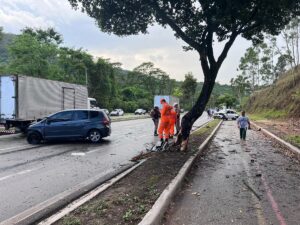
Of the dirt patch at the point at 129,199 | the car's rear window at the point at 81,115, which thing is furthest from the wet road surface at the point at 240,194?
the car's rear window at the point at 81,115

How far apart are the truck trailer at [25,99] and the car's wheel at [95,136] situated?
16.6 feet

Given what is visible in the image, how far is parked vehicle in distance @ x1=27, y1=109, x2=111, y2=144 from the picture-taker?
16.9 meters

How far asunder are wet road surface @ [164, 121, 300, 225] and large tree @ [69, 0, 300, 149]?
2.91 metres

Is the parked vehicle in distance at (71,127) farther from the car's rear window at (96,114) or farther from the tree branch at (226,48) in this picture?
the tree branch at (226,48)

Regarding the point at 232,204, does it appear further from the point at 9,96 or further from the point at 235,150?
the point at 9,96

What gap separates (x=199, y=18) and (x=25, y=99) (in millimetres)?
11317

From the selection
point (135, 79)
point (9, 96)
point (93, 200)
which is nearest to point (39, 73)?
point (9, 96)

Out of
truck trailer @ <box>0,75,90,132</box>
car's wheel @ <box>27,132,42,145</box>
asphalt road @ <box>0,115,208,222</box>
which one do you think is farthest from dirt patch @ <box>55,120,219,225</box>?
truck trailer @ <box>0,75,90,132</box>

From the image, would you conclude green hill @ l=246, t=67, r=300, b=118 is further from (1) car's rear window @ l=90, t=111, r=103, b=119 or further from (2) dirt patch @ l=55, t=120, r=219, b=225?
(2) dirt patch @ l=55, t=120, r=219, b=225

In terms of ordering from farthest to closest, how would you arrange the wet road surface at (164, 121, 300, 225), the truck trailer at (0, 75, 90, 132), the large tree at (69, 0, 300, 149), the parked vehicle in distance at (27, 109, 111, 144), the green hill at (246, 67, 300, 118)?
the green hill at (246, 67, 300, 118)
the truck trailer at (0, 75, 90, 132)
the parked vehicle in distance at (27, 109, 111, 144)
the large tree at (69, 0, 300, 149)
the wet road surface at (164, 121, 300, 225)

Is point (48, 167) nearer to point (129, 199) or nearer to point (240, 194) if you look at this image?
point (129, 199)

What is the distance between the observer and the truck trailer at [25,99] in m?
19.8

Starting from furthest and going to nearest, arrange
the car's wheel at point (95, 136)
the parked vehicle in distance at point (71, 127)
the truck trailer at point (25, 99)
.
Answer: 1. the truck trailer at point (25, 99)
2. the car's wheel at point (95, 136)
3. the parked vehicle in distance at point (71, 127)

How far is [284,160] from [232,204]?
6.48 meters
